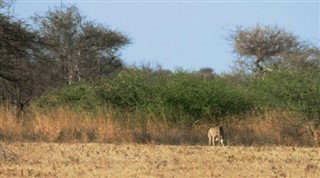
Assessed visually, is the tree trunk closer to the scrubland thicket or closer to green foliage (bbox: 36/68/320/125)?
the scrubland thicket

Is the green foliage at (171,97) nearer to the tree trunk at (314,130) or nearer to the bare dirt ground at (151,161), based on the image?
the tree trunk at (314,130)

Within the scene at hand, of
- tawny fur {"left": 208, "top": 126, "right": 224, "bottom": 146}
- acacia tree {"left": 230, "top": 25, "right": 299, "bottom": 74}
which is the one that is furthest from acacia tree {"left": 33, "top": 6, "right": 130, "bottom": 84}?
tawny fur {"left": 208, "top": 126, "right": 224, "bottom": 146}

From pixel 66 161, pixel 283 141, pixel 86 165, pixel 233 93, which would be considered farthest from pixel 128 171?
pixel 233 93

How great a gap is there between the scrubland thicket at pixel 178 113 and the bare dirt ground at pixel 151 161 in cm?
222

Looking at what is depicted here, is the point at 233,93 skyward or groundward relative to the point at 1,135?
skyward

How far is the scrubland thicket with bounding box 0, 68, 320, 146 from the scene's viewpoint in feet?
51.3

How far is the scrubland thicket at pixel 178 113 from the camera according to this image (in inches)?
615

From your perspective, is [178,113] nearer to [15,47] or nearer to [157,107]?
[157,107]

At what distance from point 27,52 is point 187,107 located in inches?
186

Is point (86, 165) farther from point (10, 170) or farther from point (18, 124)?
point (18, 124)

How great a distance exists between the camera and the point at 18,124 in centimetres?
1664

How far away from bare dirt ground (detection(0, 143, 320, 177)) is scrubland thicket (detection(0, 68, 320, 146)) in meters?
2.22

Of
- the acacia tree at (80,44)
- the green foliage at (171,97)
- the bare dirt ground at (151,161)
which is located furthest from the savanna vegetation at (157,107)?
the acacia tree at (80,44)

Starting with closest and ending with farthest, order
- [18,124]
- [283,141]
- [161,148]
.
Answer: [161,148] < [283,141] < [18,124]
